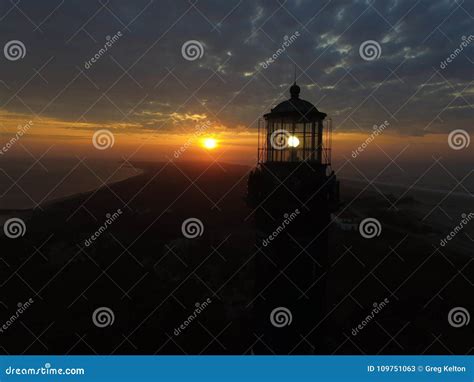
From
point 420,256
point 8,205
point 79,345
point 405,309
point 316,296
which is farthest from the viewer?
point 8,205

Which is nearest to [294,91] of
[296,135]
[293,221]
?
[296,135]

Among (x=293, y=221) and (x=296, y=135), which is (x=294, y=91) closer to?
(x=296, y=135)

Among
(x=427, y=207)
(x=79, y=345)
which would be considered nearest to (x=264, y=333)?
(x=79, y=345)

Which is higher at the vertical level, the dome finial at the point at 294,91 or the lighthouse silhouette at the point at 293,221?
the dome finial at the point at 294,91

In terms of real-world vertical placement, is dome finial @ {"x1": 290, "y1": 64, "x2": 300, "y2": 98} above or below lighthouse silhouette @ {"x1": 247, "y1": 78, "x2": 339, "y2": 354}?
above

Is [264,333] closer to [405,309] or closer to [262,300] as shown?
[262,300]
